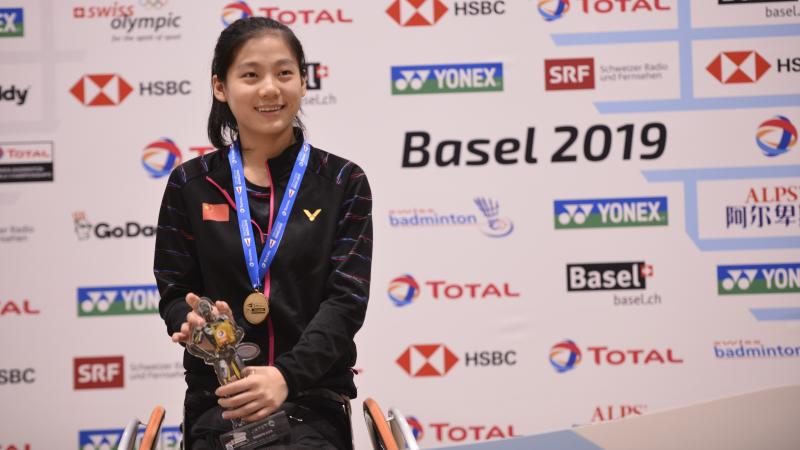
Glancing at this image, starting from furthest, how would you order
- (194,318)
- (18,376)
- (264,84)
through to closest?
1. (18,376)
2. (264,84)
3. (194,318)

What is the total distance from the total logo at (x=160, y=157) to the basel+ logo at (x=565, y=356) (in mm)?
2106

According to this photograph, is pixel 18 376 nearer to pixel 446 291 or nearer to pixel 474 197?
pixel 446 291

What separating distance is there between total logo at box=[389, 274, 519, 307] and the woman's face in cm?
243

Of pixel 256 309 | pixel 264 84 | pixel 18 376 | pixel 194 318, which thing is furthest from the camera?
pixel 18 376

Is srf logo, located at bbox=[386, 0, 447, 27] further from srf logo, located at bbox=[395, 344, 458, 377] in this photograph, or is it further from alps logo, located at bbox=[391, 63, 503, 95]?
srf logo, located at bbox=[395, 344, 458, 377]

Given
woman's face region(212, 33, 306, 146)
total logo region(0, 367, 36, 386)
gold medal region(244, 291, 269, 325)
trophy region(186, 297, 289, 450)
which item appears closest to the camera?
trophy region(186, 297, 289, 450)

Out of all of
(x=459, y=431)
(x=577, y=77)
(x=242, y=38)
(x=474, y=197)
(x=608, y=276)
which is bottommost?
(x=459, y=431)

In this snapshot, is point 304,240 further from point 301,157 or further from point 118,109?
point 118,109

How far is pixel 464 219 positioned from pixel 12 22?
255cm

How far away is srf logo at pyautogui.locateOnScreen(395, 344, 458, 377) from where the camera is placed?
14.1 ft

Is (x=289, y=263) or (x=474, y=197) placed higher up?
(x=474, y=197)

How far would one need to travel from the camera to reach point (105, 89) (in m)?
4.31

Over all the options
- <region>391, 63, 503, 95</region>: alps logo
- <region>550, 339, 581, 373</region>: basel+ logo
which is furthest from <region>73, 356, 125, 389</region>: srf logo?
<region>550, 339, 581, 373</region>: basel+ logo

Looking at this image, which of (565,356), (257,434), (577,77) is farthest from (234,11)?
(257,434)
